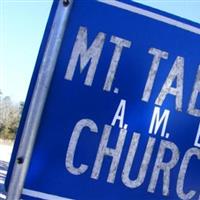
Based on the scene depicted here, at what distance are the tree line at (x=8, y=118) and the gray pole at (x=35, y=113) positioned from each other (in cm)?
3967

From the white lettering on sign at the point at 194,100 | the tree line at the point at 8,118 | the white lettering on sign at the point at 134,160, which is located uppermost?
the white lettering on sign at the point at 194,100

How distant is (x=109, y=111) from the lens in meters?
1.12

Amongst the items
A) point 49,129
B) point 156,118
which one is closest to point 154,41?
point 156,118

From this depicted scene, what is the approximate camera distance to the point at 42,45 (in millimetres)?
1102

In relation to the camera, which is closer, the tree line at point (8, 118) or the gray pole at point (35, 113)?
the gray pole at point (35, 113)

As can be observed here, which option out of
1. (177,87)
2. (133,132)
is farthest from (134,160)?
(177,87)

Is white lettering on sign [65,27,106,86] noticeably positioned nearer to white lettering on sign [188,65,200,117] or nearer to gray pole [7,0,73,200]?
gray pole [7,0,73,200]

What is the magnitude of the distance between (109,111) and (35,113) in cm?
17

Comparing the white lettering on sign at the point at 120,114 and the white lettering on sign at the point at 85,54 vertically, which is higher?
the white lettering on sign at the point at 85,54

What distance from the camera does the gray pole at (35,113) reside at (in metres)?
1.07

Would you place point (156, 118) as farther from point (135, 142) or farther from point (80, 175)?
point (80, 175)

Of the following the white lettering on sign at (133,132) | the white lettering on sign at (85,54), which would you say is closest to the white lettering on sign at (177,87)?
the white lettering on sign at (133,132)

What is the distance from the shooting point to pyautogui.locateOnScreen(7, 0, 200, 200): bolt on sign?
110 centimetres

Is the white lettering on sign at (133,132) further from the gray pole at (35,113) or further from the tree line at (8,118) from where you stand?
the tree line at (8,118)
